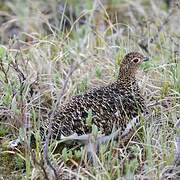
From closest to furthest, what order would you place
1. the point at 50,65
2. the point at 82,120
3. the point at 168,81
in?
the point at 82,120 → the point at 168,81 → the point at 50,65

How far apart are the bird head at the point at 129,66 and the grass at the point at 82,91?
0.27 m

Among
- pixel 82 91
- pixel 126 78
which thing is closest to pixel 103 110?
pixel 126 78

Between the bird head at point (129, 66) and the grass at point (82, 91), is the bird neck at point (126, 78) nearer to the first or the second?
the bird head at point (129, 66)

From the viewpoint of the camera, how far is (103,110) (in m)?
3.97

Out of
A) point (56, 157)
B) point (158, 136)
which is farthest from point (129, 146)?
point (56, 157)

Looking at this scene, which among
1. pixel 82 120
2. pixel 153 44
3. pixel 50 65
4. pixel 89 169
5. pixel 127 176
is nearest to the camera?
pixel 127 176

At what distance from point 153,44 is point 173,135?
178 cm

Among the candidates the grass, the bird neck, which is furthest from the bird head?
the grass

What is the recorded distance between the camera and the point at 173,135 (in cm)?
396

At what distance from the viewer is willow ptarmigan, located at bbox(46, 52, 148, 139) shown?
387 centimetres

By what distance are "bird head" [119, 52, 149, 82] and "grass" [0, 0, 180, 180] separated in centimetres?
27

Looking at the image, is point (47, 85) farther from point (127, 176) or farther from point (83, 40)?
point (127, 176)

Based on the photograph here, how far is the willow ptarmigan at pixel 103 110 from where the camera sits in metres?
3.87

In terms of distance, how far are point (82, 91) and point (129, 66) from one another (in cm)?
48
